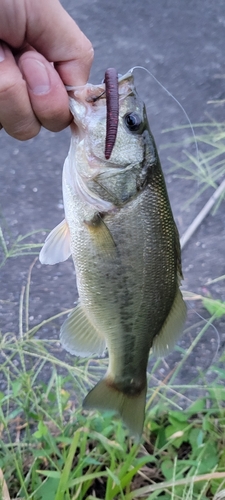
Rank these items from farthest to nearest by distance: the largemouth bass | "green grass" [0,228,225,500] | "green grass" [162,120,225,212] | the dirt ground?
"green grass" [162,120,225,212]
the dirt ground
"green grass" [0,228,225,500]
the largemouth bass

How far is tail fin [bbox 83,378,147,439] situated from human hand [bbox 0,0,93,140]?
2.32ft

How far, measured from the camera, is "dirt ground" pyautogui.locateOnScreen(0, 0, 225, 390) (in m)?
2.27

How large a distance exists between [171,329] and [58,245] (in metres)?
0.38

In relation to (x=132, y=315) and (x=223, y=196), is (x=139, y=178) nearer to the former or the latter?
(x=132, y=315)

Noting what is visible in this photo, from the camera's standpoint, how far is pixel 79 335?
1.40 meters

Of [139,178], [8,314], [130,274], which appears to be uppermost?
[139,178]

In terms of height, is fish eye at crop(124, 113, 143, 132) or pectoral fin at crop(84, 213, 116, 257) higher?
fish eye at crop(124, 113, 143, 132)

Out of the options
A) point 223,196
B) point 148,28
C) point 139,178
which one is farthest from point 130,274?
point 148,28

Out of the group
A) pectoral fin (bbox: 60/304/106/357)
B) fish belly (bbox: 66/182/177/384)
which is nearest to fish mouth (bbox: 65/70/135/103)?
fish belly (bbox: 66/182/177/384)

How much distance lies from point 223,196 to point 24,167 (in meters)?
1.01

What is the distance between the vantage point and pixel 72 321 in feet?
4.57

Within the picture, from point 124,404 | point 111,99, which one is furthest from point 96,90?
point 124,404

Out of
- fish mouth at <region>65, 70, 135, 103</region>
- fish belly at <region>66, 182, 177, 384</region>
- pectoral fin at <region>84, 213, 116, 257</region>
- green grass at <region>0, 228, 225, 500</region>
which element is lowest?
green grass at <region>0, 228, 225, 500</region>

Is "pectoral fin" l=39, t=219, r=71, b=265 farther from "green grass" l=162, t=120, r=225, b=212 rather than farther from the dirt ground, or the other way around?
"green grass" l=162, t=120, r=225, b=212
